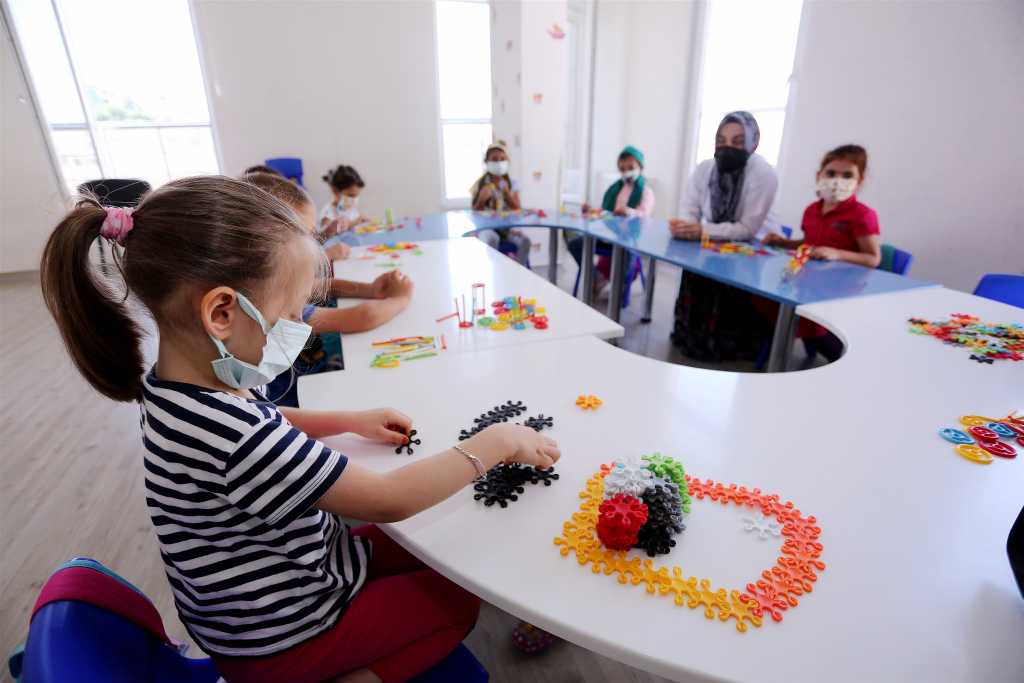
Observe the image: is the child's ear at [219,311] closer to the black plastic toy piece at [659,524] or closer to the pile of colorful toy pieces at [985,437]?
the black plastic toy piece at [659,524]

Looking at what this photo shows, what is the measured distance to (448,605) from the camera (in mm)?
840

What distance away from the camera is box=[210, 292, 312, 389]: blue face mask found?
0.71 metres

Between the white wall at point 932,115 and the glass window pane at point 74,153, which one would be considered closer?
the white wall at point 932,115

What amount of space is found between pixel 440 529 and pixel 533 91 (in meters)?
4.30

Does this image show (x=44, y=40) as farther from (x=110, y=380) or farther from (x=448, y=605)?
(x=448, y=605)

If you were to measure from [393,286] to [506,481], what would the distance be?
3.37 ft

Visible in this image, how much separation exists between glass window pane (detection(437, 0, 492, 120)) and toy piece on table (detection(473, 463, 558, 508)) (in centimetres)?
527

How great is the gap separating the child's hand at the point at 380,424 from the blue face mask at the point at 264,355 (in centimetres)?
23

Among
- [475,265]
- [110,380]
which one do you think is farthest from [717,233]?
[110,380]

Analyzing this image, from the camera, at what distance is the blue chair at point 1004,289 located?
76.0 inches

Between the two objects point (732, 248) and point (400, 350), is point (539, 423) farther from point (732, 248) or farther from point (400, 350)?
point (732, 248)

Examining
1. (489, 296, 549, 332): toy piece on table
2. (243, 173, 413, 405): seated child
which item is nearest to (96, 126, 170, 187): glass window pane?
(243, 173, 413, 405): seated child

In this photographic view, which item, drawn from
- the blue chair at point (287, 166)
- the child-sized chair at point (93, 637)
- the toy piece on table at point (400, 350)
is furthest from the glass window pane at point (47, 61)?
the child-sized chair at point (93, 637)

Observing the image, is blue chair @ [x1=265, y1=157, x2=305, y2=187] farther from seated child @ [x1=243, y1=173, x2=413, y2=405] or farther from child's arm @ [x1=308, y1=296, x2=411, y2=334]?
child's arm @ [x1=308, y1=296, x2=411, y2=334]
